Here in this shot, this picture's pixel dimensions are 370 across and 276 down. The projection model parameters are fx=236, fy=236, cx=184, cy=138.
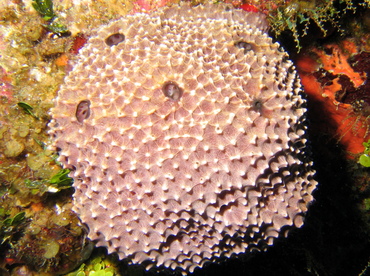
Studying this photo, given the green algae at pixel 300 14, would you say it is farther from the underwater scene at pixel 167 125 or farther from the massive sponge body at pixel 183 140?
the massive sponge body at pixel 183 140

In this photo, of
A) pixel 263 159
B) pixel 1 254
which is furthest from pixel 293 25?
pixel 1 254

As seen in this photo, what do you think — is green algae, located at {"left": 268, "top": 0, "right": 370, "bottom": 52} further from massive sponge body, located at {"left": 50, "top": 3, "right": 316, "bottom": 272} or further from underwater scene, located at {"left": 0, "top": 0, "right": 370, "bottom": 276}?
massive sponge body, located at {"left": 50, "top": 3, "right": 316, "bottom": 272}

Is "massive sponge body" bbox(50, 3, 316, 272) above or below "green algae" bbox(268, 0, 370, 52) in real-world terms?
below

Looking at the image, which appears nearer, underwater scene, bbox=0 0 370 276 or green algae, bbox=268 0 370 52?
underwater scene, bbox=0 0 370 276

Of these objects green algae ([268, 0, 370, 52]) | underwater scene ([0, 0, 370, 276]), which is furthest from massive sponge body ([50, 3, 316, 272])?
green algae ([268, 0, 370, 52])

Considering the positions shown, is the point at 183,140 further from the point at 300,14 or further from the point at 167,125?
the point at 300,14

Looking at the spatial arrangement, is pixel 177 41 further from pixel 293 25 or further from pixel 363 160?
pixel 363 160

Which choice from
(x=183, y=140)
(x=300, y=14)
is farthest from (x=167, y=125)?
(x=300, y=14)
